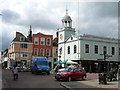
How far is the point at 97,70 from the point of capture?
47.9 meters

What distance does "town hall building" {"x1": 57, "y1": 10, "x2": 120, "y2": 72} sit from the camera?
151ft

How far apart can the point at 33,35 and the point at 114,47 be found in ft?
78.2

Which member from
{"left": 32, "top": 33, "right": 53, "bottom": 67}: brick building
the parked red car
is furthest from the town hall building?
the parked red car

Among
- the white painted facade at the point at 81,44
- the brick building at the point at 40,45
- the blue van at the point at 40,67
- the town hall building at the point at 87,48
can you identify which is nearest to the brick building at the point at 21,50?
the brick building at the point at 40,45

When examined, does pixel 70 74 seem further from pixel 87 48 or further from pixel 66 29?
pixel 66 29

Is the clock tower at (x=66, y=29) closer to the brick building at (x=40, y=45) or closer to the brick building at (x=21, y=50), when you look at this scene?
the brick building at (x=40, y=45)

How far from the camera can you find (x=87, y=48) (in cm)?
4638

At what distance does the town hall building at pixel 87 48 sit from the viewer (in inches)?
1807

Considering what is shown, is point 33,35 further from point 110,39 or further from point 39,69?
point 39,69

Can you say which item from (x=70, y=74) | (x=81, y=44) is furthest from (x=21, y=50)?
(x=70, y=74)

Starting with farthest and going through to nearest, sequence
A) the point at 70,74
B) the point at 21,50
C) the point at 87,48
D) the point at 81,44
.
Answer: the point at 21,50, the point at 87,48, the point at 81,44, the point at 70,74

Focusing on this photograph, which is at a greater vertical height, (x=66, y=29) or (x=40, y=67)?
(x=66, y=29)

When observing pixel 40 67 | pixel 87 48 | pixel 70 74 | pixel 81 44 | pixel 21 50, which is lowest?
pixel 70 74

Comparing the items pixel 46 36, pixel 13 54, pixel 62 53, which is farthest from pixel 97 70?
pixel 13 54
